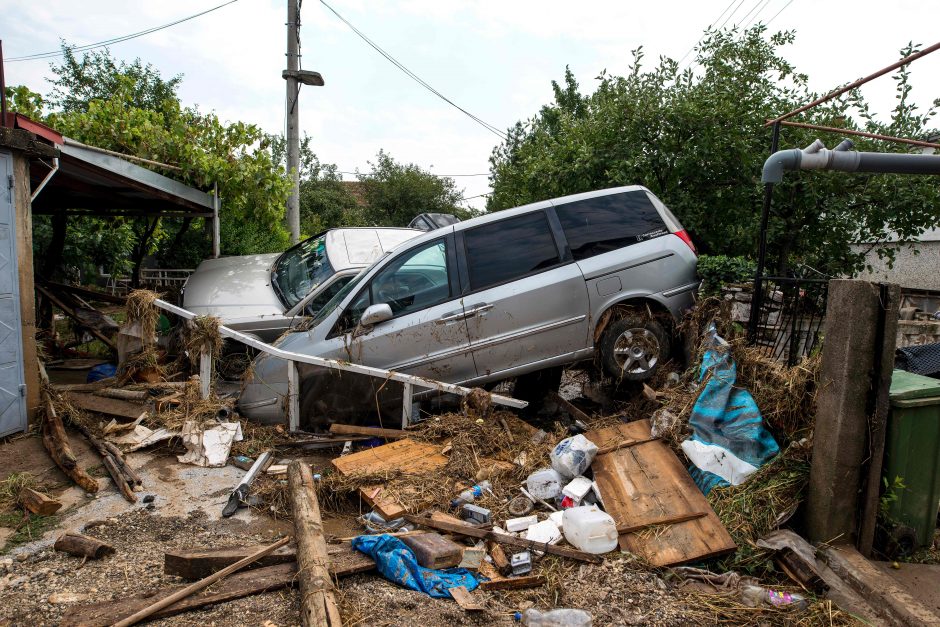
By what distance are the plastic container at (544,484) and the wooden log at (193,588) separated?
6.17 feet

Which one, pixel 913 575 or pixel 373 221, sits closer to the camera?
pixel 913 575

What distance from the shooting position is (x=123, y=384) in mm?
6621

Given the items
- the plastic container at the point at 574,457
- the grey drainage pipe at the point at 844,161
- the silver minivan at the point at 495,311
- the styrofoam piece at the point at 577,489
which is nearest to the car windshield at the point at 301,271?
the silver minivan at the point at 495,311

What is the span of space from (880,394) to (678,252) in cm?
265

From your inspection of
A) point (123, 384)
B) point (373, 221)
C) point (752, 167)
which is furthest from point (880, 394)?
point (373, 221)

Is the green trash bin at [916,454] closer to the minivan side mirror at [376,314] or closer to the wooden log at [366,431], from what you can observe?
the wooden log at [366,431]

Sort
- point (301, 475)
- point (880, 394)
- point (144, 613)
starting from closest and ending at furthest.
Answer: point (144, 613) → point (880, 394) → point (301, 475)

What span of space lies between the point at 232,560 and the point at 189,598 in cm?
36

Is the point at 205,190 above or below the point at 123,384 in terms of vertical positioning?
above

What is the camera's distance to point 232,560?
373 centimetres

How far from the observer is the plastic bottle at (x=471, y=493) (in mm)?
4820

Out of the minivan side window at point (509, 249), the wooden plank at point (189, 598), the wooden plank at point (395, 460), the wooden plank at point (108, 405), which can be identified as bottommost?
the wooden plank at point (189, 598)

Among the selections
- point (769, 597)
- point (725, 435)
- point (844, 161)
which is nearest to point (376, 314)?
point (725, 435)

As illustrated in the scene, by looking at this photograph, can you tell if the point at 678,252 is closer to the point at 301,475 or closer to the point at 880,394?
the point at 880,394
